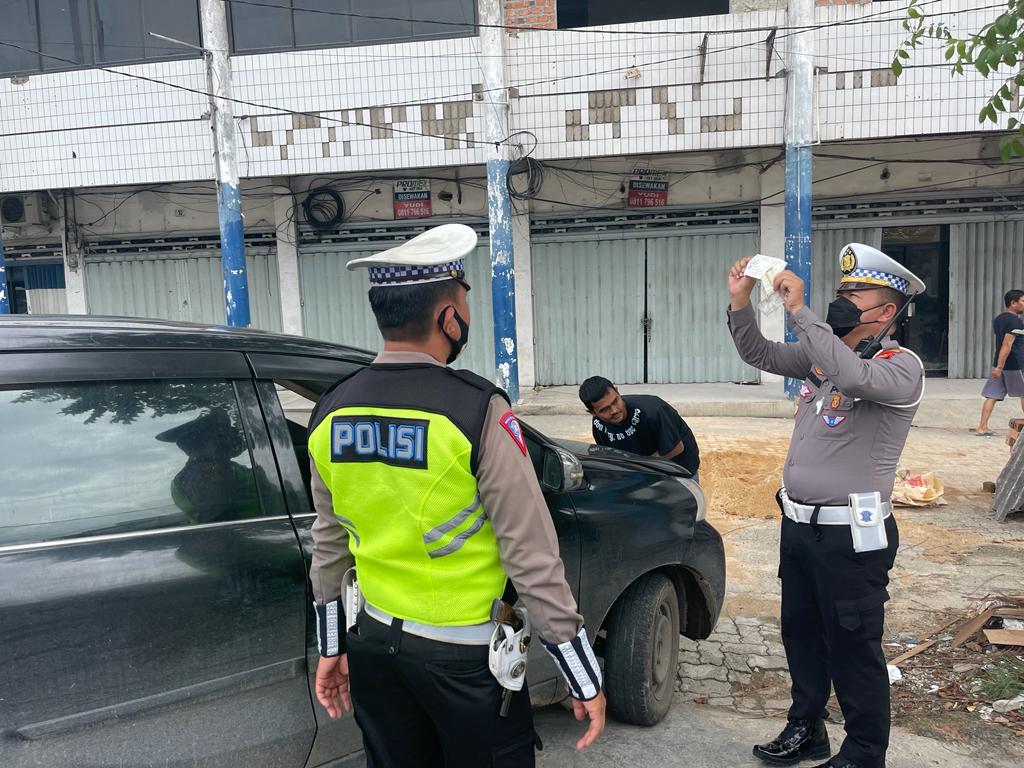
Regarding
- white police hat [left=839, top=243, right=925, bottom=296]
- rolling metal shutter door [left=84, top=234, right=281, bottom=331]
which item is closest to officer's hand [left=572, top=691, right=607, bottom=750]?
white police hat [left=839, top=243, right=925, bottom=296]

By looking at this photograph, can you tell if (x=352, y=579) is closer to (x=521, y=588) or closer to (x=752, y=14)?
(x=521, y=588)

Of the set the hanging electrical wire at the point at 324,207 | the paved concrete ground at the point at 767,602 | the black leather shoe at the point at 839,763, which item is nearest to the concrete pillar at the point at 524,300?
the hanging electrical wire at the point at 324,207

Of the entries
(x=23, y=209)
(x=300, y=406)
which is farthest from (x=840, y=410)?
(x=23, y=209)

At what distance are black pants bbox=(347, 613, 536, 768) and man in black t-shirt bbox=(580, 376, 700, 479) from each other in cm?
246

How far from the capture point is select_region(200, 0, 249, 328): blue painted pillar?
35.5 ft

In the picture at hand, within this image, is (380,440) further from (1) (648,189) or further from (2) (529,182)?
(1) (648,189)

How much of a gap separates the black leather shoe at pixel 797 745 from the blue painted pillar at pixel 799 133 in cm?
738

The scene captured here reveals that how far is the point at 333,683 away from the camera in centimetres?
208

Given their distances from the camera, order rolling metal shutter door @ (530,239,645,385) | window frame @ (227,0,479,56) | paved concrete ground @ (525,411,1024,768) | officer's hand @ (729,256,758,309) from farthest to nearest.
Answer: rolling metal shutter door @ (530,239,645,385) → window frame @ (227,0,479,56) → paved concrete ground @ (525,411,1024,768) → officer's hand @ (729,256,758,309)

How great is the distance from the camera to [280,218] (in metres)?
13.5

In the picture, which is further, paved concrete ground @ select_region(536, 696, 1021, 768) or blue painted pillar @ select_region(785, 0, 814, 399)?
blue painted pillar @ select_region(785, 0, 814, 399)

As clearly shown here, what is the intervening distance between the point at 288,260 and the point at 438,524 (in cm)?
1269

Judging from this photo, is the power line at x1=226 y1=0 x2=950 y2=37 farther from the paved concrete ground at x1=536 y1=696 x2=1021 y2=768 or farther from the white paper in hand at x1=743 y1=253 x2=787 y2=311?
the paved concrete ground at x1=536 y1=696 x2=1021 y2=768

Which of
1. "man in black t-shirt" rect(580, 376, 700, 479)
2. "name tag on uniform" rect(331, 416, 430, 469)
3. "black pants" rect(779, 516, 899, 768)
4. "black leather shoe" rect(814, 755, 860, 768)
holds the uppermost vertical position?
"name tag on uniform" rect(331, 416, 430, 469)
